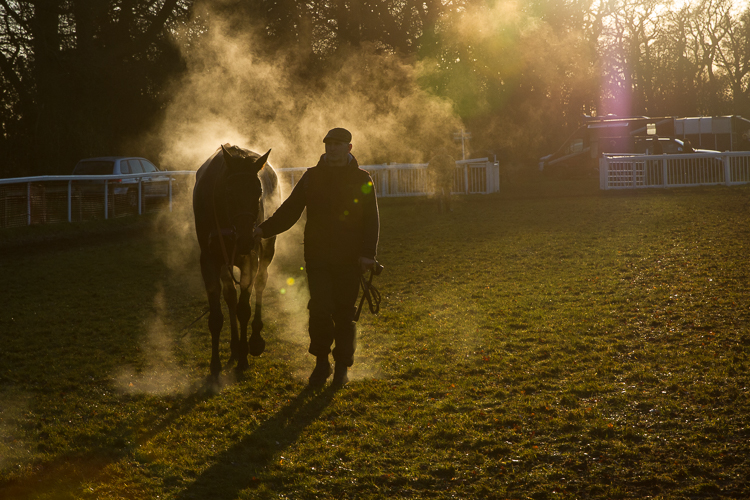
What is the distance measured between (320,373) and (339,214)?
4.19 ft

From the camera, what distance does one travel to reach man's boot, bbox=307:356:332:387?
5.54 meters

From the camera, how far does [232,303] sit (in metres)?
6.25

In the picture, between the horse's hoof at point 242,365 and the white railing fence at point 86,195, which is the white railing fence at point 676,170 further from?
the horse's hoof at point 242,365

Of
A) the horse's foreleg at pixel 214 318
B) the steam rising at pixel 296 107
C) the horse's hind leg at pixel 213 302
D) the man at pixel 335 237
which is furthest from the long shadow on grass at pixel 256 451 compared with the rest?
the steam rising at pixel 296 107

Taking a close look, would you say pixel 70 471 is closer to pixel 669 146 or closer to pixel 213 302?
pixel 213 302

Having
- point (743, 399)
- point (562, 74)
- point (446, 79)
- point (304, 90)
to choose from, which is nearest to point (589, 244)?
point (743, 399)

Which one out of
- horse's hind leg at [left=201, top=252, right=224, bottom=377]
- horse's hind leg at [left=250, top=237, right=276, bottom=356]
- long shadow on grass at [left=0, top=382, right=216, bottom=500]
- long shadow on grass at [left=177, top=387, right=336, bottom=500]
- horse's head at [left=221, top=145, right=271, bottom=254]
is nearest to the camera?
long shadow on grass at [left=0, top=382, right=216, bottom=500]

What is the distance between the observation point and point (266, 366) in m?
6.12

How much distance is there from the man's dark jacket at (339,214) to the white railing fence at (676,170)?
69.9ft

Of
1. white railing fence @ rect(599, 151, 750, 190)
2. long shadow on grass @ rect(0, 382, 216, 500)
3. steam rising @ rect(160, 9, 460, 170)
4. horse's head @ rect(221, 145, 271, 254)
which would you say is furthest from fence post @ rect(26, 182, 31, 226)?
white railing fence @ rect(599, 151, 750, 190)

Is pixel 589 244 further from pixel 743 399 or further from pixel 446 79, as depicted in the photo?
pixel 446 79

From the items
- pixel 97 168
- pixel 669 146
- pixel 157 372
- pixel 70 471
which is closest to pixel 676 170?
pixel 669 146

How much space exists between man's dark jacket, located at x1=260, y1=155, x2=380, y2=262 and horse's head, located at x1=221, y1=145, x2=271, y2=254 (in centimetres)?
29

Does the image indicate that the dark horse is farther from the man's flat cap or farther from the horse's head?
the man's flat cap
